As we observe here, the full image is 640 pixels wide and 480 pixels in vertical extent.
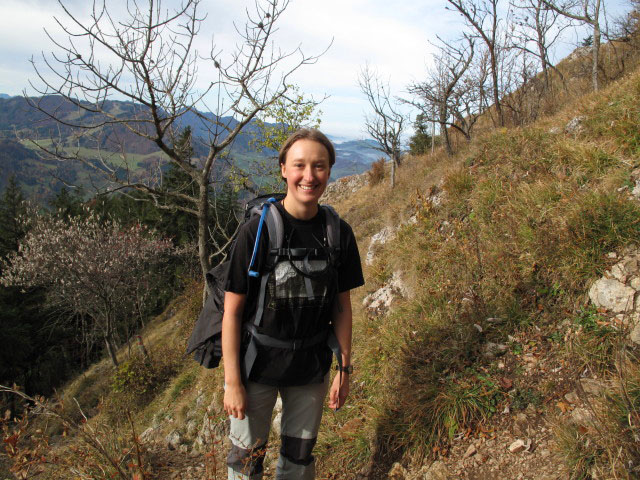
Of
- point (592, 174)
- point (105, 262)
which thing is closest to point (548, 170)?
point (592, 174)

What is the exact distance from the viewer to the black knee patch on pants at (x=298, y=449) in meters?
1.94

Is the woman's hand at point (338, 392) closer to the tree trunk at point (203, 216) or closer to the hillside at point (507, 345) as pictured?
the hillside at point (507, 345)

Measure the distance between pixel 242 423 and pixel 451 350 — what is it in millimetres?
1884

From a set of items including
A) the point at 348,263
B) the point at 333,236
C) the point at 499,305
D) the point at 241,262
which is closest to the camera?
the point at 241,262

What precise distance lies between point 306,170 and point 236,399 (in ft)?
3.72

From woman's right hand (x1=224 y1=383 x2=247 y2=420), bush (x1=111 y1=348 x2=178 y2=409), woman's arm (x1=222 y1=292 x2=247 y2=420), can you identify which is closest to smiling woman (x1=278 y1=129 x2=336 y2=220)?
woman's arm (x1=222 y1=292 x2=247 y2=420)

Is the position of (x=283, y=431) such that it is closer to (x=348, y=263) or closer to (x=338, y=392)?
(x=338, y=392)

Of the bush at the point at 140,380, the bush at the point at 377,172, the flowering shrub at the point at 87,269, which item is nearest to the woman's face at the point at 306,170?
the bush at the point at 140,380

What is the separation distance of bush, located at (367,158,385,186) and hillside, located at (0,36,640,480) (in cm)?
1524

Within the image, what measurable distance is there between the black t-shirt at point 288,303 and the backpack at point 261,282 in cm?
3

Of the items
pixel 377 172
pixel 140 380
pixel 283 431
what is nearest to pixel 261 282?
pixel 283 431

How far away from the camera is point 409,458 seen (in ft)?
8.50

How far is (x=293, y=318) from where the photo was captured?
1754 mm

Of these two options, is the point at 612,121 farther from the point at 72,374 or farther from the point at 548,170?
the point at 72,374
